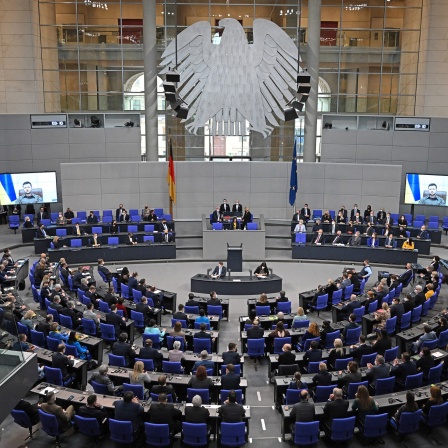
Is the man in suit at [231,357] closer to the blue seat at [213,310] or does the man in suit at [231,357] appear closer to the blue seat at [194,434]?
the blue seat at [194,434]

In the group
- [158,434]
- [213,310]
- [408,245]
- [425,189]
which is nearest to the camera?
[158,434]

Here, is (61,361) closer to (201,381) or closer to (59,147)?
(201,381)

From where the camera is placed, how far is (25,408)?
31.8ft

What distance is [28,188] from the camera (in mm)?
25312

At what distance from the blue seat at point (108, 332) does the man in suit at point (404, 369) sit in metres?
6.34

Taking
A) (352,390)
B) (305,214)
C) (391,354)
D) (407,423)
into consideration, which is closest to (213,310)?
(391,354)

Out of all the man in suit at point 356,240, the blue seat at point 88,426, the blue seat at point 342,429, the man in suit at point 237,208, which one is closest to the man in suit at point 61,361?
the blue seat at point 88,426

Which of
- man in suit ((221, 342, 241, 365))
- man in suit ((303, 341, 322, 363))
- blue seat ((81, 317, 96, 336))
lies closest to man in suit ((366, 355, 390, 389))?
man in suit ((303, 341, 322, 363))

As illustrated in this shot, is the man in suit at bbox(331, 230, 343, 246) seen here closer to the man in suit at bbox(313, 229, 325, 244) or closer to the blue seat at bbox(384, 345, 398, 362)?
the man in suit at bbox(313, 229, 325, 244)

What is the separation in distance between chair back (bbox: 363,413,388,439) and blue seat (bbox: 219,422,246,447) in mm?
2026

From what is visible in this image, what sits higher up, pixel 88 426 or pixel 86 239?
A: pixel 86 239

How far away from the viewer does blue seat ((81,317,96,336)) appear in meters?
13.7

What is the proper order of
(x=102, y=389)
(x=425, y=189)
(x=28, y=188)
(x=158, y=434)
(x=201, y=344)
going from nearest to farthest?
1. (x=158, y=434)
2. (x=102, y=389)
3. (x=201, y=344)
4. (x=28, y=188)
5. (x=425, y=189)

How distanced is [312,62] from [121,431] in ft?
68.2
